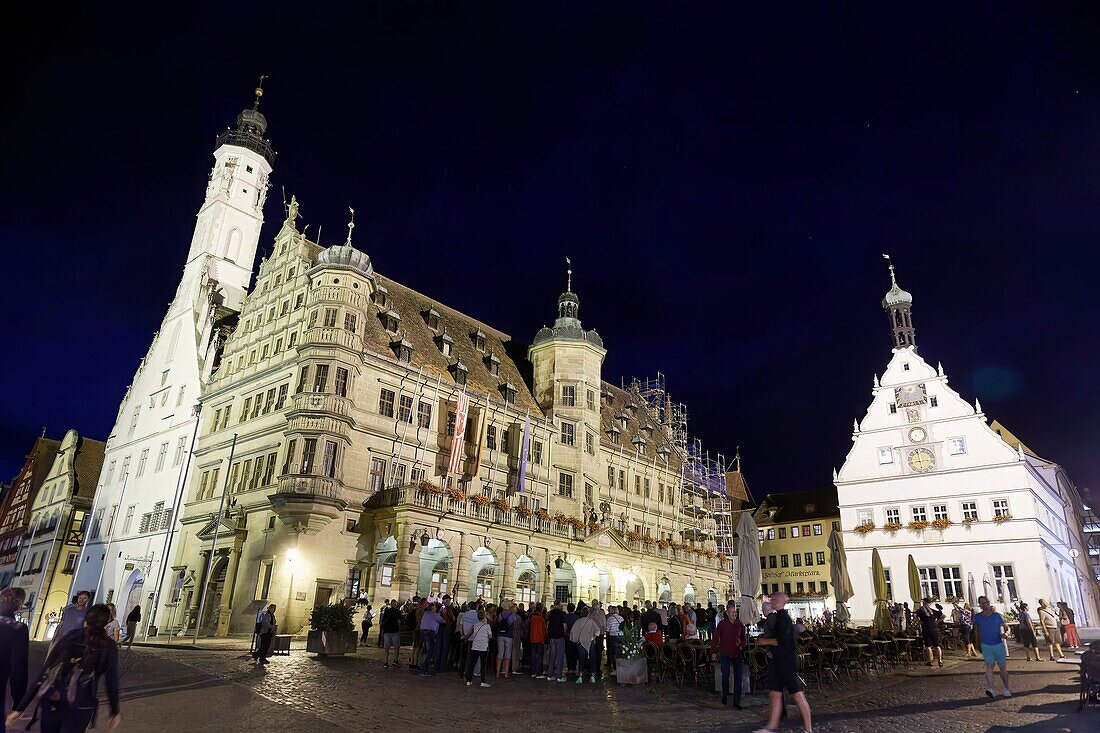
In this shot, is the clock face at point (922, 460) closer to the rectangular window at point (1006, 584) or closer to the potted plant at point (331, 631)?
the rectangular window at point (1006, 584)

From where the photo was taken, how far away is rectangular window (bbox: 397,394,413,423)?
118 ft

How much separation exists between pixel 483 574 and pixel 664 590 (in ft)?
57.3

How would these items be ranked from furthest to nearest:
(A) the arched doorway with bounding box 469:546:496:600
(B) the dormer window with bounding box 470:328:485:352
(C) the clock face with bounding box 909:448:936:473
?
(C) the clock face with bounding box 909:448:936:473, (B) the dormer window with bounding box 470:328:485:352, (A) the arched doorway with bounding box 469:546:496:600

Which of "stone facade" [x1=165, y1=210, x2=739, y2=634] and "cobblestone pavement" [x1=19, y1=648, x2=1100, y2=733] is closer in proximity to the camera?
"cobblestone pavement" [x1=19, y1=648, x2=1100, y2=733]

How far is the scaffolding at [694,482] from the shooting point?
5766 centimetres

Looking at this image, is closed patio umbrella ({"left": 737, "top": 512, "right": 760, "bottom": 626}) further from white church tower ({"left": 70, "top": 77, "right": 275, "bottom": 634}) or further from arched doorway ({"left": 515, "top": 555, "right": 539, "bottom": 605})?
white church tower ({"left": 70, "top": 77, "right": 275, "bottom": 634})

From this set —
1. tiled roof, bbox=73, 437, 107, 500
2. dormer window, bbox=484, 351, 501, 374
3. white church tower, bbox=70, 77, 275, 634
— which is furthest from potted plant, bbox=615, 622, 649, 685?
tiled roof, bbox=73, 437, 107, 500

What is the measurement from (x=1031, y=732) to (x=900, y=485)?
4056cm

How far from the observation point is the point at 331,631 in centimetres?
2038

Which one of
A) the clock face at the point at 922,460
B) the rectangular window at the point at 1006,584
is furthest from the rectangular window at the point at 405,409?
the rectangular window at the point at 1006,584

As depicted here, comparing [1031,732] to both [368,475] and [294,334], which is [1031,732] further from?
[294,334]

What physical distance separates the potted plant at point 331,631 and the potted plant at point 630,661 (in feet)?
29.0

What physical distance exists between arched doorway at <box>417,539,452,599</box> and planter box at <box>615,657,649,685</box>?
18599mm

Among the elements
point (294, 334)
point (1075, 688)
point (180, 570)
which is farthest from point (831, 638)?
point (180, 570)
